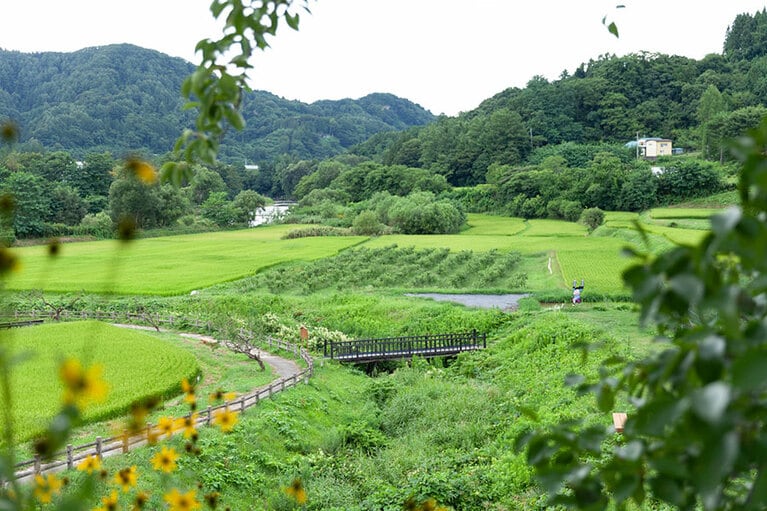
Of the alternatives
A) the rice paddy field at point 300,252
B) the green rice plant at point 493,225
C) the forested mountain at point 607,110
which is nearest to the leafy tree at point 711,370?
the rice paddy field at point 300,252

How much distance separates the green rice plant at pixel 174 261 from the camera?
3409 cm

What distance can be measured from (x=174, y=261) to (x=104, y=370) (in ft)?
88.5

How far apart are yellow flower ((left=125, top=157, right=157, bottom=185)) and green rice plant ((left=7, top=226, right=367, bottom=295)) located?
1103 inches

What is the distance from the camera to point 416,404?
1599 centimetres

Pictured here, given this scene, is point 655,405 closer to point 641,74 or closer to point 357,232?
point 357,232

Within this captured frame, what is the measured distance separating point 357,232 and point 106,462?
49.4 m

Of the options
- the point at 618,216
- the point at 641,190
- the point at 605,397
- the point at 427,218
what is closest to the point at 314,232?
the point at 427,218

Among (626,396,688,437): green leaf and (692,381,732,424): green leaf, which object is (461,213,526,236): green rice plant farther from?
(692,381,732,424): green leaf

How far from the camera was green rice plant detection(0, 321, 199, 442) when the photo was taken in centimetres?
1393

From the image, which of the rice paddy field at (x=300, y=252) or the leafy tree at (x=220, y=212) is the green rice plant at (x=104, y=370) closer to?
the rice paddy field at (x=300, y=252)

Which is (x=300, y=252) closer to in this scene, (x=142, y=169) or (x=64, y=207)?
(x=64, y=207)

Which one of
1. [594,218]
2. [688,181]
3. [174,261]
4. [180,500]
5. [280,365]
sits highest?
[688,181]

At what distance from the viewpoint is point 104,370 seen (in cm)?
1767

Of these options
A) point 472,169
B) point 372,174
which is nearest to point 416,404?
point 372,174
